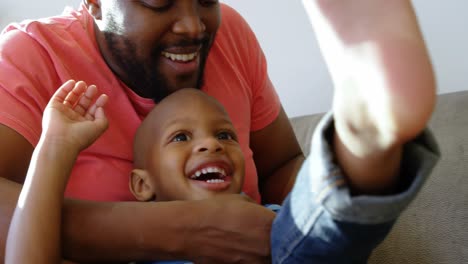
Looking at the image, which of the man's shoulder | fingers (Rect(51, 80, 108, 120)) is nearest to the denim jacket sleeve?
fingers (Rect(51, 80, 108, 120))

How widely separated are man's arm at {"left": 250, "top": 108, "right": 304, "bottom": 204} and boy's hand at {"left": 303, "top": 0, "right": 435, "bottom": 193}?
73 cm

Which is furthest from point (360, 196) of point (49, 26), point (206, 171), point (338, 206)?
point (49, 26)

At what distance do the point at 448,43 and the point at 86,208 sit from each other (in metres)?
1.37

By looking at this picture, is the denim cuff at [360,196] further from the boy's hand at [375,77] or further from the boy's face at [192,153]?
the boy's face at [192,153]

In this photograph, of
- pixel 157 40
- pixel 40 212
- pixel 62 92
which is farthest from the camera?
pixel 157 40

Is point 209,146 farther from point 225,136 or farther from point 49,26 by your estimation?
point 49,26

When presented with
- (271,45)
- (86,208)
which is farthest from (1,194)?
(271,45)

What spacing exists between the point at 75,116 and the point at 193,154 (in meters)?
0.20

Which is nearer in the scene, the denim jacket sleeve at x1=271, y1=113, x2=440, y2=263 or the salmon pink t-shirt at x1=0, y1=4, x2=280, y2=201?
the denim jacket sleeve at x1=271, y1=113, x2=440, y2=263

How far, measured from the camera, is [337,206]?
0.56 metres

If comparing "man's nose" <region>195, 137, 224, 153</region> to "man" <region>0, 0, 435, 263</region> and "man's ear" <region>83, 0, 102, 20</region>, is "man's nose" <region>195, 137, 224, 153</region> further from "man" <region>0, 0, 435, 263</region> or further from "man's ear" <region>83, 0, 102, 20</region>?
"man's ear" <region>83, 0, 102, 20</region>

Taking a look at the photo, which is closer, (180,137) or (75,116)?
(75,116)

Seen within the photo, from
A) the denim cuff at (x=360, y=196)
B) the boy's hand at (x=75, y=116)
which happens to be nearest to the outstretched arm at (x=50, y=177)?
the boy's hand at (x=75, y=116)

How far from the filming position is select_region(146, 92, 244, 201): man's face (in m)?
0.97
